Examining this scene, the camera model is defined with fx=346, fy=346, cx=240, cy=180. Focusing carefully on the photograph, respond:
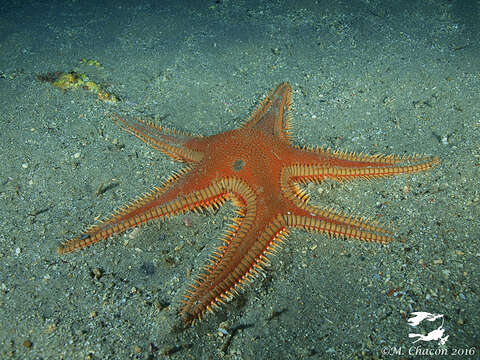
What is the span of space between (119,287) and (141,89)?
2582 millimetres

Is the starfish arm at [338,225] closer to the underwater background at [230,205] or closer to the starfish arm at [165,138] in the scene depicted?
the underwater background at [230,205]

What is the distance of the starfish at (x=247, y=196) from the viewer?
266cm

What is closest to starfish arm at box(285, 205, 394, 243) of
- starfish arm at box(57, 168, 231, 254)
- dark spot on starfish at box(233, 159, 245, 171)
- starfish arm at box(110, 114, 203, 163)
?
dark spot on starfish at box(233, 159, 245, 171)

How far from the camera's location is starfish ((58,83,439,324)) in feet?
8.73

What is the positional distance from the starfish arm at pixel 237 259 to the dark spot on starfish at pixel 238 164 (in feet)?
0.34

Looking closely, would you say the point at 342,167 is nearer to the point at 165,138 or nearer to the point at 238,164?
the point at 238,164

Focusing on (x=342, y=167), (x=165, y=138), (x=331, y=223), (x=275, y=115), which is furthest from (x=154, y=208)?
(x=342, y=167)

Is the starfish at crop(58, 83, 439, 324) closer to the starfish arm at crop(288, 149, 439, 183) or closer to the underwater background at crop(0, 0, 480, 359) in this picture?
the starfish arm at crop(288, 149, 439, 183)

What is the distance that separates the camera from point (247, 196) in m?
3.04

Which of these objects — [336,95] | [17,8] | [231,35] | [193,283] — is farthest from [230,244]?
[17,8]

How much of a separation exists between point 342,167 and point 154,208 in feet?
5.69

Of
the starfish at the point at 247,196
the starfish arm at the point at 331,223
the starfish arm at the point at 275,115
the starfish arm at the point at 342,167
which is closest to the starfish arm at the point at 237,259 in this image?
the starfish at the point at 247,196

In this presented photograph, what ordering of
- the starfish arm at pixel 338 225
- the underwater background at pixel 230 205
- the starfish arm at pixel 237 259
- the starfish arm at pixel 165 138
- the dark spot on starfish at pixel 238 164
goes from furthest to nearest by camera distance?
the starfish arm at pixel 165 138, the dark spot on starfish at pixel 238 164, the starfish arm at pixel 338 225, the underwater background at pixel 230 205, the starfish arm at pixel 237 259

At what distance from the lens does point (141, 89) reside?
4406 millimetres
